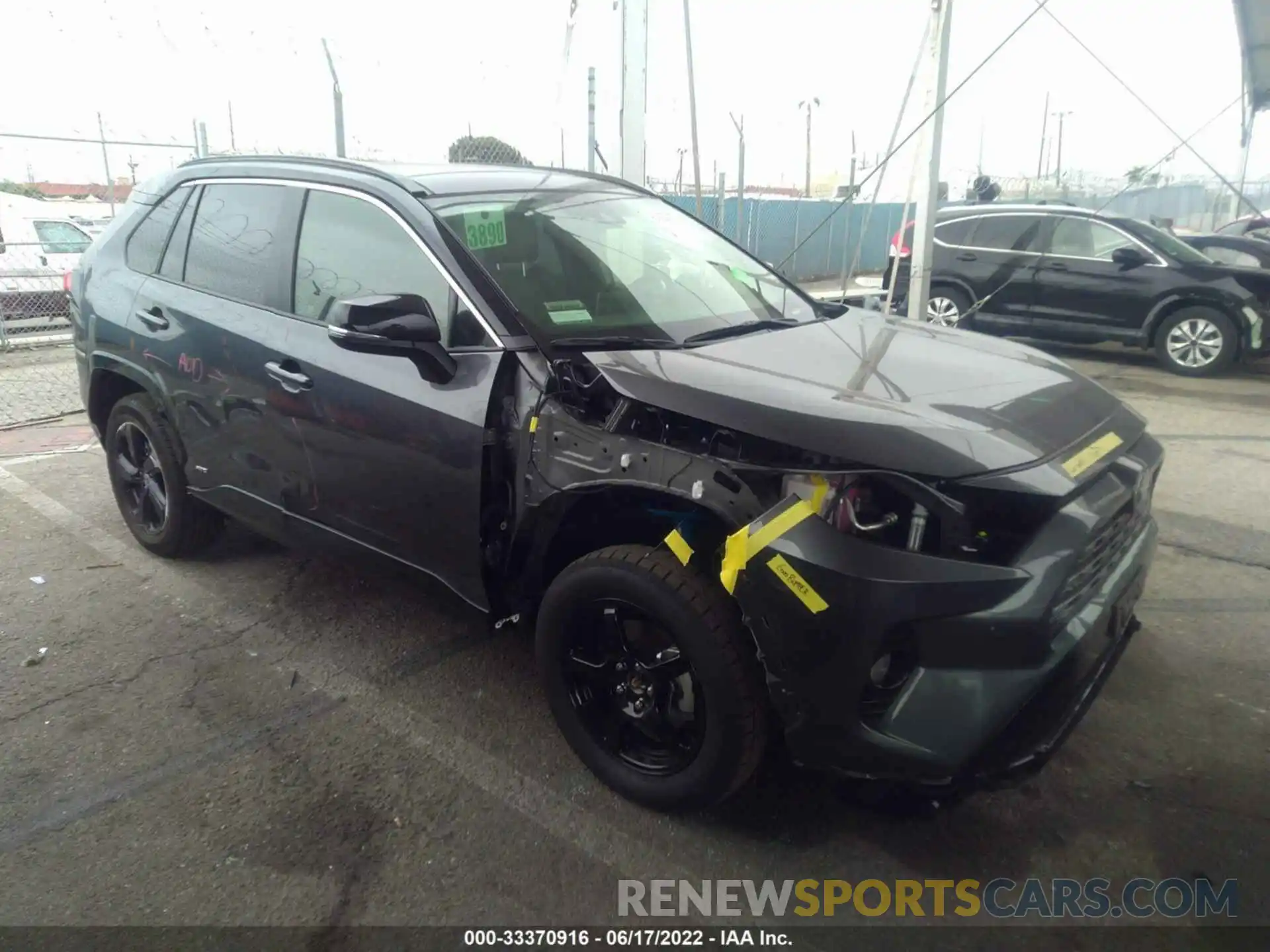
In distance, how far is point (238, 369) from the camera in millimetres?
3432

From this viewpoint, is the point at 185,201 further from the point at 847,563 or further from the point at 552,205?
the point at 847,563

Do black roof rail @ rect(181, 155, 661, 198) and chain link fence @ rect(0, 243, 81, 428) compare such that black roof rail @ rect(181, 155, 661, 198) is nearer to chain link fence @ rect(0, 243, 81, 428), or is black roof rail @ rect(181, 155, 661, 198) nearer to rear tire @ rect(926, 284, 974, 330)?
chain link fence @ rect(0, 243, 81, 428)

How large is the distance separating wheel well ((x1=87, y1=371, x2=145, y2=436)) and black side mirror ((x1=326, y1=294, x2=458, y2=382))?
6.87 feet

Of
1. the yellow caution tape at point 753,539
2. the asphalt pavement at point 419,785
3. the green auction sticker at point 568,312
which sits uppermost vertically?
the green auction sticker at point 568,312

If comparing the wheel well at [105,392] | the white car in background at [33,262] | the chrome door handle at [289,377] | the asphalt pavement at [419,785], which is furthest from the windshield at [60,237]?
the chrome door handle at [289,377]

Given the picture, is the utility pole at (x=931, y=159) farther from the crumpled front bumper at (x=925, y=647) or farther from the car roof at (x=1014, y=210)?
the crumpled front bumper at (x=925, y=647)

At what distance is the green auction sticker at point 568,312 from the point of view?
2844mm

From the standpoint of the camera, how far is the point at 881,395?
238 centimetres

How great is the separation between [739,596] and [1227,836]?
1.59 m

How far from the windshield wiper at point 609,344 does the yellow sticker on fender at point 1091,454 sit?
1.15 metres

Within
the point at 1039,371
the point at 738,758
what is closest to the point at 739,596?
the point at 738,758

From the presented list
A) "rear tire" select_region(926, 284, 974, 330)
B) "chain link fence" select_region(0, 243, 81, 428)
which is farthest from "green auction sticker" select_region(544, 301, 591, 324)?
"chain link fence" select_region(0, 243, 81, 428)

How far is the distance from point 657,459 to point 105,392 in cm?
337

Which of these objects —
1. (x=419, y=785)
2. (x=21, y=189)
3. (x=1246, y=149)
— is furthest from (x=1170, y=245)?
(x=21, y=189)
